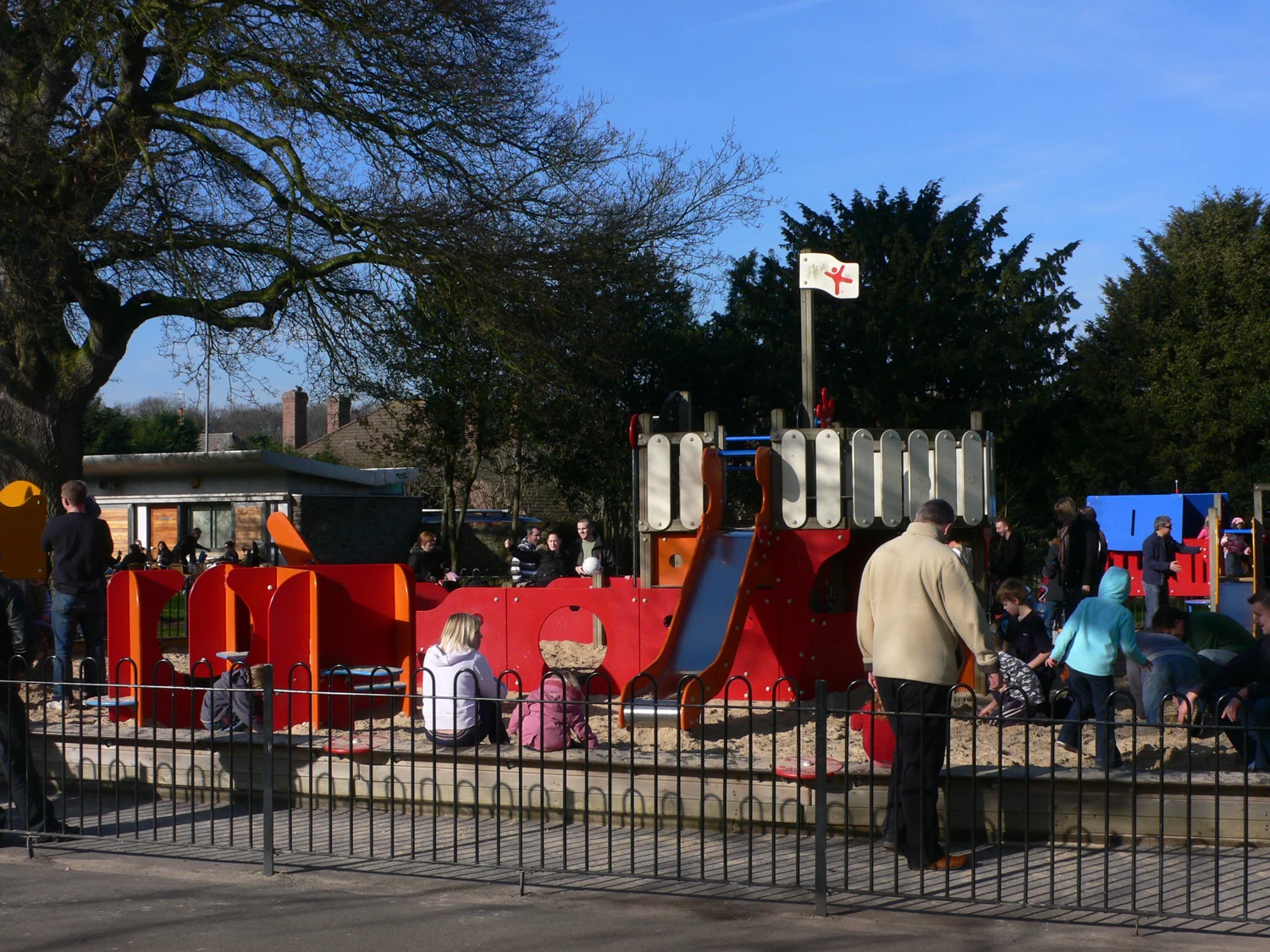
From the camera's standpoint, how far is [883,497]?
10.4 m

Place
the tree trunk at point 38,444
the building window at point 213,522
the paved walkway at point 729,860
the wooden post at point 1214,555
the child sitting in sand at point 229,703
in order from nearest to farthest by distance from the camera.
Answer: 1. the paved walkway at point 729,860
2. the child sitting in sand at point 229,703
3. the tree trunk at point 38,444
4. the wooden post at point 1214,555
5. the building window at point 213,522

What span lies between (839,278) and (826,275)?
129 millimetres

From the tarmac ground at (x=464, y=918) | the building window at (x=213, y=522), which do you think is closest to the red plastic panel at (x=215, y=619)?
the tarmac ground at (x=464, y=918)

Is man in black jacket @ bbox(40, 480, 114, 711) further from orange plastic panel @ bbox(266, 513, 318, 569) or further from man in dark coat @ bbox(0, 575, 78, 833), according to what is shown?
man in dark coat @ bbox(0, 575, 78, 833)

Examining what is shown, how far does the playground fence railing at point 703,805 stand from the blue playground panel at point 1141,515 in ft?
51.9

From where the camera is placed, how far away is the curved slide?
31.0 feet

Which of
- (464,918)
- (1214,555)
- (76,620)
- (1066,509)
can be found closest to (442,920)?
(464,918)

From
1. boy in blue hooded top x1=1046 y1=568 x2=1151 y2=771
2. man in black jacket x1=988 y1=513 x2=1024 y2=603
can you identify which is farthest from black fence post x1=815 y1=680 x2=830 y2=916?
man in black jacket x1=988 y1=513 x2=1024 y2=603

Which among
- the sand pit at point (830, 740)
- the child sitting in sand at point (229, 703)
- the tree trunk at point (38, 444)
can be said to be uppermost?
the tree trunk at point (38, 444)

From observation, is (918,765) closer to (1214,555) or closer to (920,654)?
(920,654)

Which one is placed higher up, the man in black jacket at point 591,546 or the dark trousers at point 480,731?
the man in black jacket at point 591,546

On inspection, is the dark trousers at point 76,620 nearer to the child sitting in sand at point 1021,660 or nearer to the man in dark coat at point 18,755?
the man in dark coat at point 18,755

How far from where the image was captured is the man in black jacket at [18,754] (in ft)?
23.0

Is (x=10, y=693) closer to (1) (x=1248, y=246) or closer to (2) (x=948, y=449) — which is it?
(2) (x=948, y=449)
